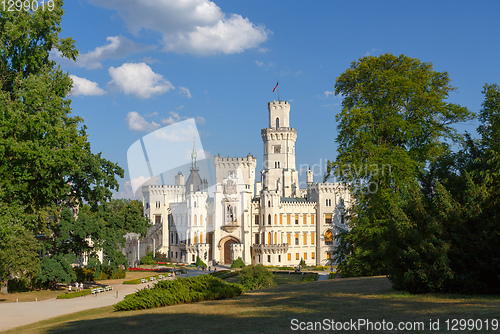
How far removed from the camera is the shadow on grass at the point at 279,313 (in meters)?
11.8

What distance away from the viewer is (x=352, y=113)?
27125mm

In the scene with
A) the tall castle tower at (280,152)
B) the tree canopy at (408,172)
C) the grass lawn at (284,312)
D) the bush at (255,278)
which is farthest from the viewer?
the tall castle tower at (280,152)

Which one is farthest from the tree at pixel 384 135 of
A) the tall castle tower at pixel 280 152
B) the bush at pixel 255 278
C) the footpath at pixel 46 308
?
the tall castle tower at pixel 280 152

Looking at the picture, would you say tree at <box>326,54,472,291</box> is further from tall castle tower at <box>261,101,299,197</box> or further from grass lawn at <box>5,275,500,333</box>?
tall castle tower at <box>261,101,299,197</box>

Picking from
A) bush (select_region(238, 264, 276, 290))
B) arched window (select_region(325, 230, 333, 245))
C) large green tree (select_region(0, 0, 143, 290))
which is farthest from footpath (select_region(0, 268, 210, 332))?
arched window (select_region(325, 230, 333, 245))

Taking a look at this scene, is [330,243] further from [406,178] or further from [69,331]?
[69,331]

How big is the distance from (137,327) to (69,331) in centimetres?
219

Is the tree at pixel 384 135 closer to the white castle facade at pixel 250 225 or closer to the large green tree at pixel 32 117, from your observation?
the large green tree at pixel 32 117

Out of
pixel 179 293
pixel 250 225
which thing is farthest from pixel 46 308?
pixel 250 225

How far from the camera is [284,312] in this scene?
13.5 metres

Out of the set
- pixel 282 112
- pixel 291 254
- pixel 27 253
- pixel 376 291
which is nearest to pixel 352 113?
pixel 376 291

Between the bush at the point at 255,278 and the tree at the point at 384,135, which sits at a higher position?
the tree at the point at 384,135

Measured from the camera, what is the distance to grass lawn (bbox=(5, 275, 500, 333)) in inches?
466

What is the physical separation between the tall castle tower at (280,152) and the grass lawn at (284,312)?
2907 inches
